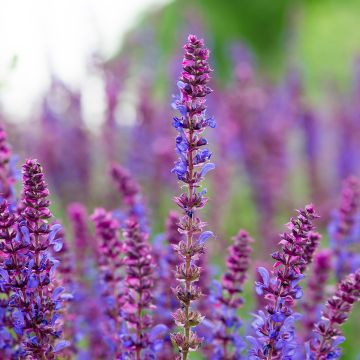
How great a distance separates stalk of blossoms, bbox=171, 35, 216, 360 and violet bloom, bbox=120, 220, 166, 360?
10 centimetres

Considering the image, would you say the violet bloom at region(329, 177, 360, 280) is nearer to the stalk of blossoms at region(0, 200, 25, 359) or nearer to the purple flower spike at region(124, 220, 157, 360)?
the purple flower spike at region(124, 220, 157, 360)

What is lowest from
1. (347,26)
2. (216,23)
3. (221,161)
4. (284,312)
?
(284,312)

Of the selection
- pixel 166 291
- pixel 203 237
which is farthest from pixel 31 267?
pixel 166 291

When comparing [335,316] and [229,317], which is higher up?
[229,317]

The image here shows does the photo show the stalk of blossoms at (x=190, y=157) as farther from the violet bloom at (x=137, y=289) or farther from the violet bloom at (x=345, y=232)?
the violet bloom at (x=345, y=232)

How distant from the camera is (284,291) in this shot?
73.0 inches

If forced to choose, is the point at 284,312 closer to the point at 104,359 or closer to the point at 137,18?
the point at 104,359

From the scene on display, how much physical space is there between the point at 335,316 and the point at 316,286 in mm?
819

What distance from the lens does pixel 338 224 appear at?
331 cm

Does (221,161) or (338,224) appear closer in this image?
(338,224)

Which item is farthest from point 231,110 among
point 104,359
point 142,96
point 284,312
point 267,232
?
point 284,312

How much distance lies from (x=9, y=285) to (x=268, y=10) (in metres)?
25.7

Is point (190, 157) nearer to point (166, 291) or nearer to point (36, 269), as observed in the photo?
point (36, 269)

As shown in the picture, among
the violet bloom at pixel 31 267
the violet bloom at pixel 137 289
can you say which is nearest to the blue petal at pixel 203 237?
the violet bloom at pixel 137 289
